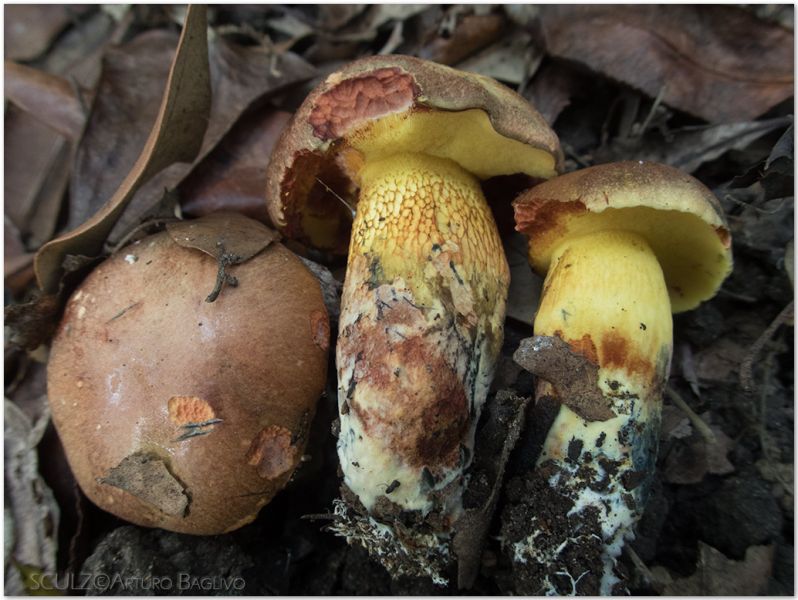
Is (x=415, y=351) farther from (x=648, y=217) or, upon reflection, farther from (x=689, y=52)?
(x=689, y=52)

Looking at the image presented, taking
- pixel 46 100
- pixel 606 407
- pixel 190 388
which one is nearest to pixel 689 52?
pixel 606 407

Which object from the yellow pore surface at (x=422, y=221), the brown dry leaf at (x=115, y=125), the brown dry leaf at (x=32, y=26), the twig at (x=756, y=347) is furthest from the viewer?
the brown dry leaf at (x=32, y=26)

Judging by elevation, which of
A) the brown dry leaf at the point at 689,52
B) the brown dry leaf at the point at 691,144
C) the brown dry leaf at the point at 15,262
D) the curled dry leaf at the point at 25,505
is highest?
the brown dry leaf at the point at 689,52

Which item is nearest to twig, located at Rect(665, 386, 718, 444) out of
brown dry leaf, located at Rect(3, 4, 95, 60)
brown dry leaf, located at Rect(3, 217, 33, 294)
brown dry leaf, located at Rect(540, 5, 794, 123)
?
brown dry leaf, located at Rect(540, 5, 794, 123)

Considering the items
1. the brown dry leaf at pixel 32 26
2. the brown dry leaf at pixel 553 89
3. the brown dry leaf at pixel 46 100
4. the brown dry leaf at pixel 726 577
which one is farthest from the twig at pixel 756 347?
the brown dry leaf at pixel 32 26

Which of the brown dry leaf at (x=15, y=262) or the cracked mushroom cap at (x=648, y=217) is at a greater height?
the cracked mushroom cap at (x=648, y=217)

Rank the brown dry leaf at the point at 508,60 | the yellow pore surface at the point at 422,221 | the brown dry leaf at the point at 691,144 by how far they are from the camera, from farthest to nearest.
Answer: the brown dry leaf at the point at 508,60 → the brown dry leaf at the point at 691,144 → the yellow pore surface at the point at 422,221

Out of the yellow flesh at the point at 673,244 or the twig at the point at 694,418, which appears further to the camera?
the twig at the point at 694,418

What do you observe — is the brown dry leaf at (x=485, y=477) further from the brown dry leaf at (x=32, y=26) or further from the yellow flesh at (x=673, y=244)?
the brown dry leaf at (x=32, y=26)

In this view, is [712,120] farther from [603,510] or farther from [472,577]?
[472,577]
